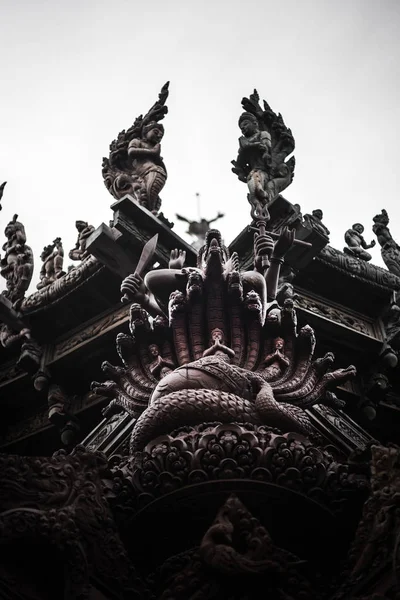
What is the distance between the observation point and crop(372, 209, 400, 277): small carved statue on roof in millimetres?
11055

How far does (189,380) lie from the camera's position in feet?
22.0

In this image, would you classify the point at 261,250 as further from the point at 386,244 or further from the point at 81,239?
the point at 386,244

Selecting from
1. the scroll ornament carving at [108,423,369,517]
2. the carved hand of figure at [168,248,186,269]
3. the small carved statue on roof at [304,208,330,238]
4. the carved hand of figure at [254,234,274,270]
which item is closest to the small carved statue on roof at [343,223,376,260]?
the small carved statue on roof at [304,208,330,238]

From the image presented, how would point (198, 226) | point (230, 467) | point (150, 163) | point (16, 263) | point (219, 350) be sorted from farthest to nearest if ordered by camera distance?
1. point (198, 226)
2. point (16, 263)
3. point (150, 163)
4. point (219, 350)
5. point (230, 467)

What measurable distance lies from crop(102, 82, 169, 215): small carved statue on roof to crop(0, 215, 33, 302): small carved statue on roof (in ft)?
4.88

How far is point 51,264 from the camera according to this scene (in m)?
11.0

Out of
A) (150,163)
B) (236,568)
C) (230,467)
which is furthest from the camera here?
(150,163)

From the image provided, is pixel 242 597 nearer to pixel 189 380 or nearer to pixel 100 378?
pixel 189 380

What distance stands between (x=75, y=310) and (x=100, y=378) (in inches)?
37.6

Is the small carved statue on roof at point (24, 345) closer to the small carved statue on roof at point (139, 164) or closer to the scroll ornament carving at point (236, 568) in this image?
the small carved statue on roof at point (139, 164)

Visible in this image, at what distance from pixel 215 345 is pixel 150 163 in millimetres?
3989

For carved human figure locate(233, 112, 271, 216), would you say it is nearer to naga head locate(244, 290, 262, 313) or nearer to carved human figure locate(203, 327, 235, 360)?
naga head locate(244, 290, 262, 313)

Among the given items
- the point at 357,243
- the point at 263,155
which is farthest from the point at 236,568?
the point at 263,155

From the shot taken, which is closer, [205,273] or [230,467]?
[230,467]
